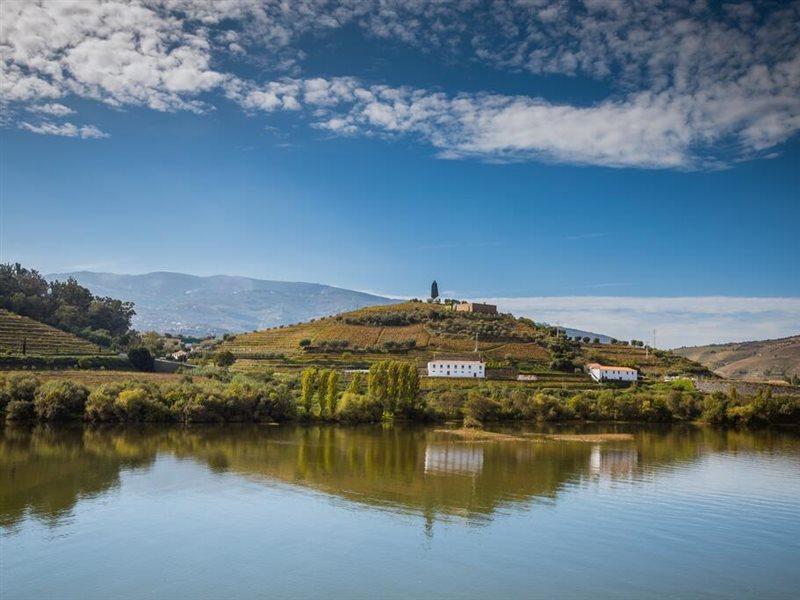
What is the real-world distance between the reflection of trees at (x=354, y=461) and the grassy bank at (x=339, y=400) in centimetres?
327

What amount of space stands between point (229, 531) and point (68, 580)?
6.79m

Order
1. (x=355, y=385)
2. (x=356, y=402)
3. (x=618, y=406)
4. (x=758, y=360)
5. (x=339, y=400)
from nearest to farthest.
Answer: (x=356, y=402) → (x=339, y=400) → (x=355, y=385) → (x=618, y=406) → (x=758, y=360)

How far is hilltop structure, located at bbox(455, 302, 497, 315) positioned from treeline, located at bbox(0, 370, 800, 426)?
44512 mm

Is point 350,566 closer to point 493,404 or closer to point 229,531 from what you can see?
point 229,531

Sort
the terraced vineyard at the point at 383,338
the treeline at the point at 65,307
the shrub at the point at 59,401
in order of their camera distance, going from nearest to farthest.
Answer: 1. the shrub at the point at 59,401
2. the terraced vineyard at the point at 383,338
3. the treeline at the point at 65,307

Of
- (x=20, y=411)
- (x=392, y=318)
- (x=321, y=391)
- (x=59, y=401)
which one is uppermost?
(x=392, y=318)

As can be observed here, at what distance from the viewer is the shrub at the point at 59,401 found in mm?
52250

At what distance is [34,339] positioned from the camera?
7681cm

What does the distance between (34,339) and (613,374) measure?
73.5m

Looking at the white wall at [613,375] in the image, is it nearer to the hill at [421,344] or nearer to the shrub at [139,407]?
the hill at [421,344]

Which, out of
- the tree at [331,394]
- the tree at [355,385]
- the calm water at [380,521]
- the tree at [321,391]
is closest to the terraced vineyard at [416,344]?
the tree at [355,385]

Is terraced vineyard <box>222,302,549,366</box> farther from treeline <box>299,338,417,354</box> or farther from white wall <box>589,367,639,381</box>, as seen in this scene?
white wall <box>589,367,639,381</box>

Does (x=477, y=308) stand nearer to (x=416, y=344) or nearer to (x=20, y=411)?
(x=416, y=344)

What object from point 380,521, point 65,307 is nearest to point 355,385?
point 380,521
